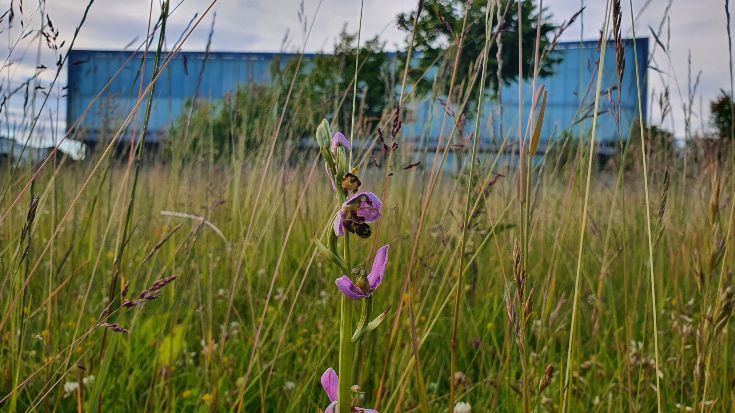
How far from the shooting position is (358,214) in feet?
2.03

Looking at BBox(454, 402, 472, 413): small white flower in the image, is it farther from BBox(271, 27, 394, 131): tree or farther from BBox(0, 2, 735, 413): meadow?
BBox(271, 27, 394, 131): tree

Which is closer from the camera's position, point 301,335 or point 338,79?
point 301,335

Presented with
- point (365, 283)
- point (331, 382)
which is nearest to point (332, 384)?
point (331, 382)

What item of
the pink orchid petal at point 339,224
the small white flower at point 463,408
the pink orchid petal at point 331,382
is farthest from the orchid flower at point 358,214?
the small white flower at point 463,408

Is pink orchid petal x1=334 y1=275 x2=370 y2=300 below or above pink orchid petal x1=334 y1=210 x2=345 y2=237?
below

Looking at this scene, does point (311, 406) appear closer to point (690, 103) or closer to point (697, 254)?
point (697, 254)

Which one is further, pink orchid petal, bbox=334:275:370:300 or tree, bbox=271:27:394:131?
tree, bbox=271:27:394:131

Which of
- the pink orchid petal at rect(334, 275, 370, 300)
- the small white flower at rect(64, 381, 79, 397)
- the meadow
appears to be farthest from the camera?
the small white flower at rect(64, 381, 79, 397)

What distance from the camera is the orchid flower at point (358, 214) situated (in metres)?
0.60

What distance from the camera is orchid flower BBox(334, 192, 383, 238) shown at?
0.60 meters

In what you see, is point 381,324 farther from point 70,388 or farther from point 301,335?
point 70,388

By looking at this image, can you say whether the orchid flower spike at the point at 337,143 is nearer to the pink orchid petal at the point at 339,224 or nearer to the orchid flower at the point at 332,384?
the pink orchid petal at the point at 339,224

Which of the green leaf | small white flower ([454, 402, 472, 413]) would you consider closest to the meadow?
small white flower ([454, 402, 472, 413])

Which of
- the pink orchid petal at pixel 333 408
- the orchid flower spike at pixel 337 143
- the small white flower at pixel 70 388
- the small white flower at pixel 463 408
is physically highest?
the orchid flower spike at pixel 337 143
